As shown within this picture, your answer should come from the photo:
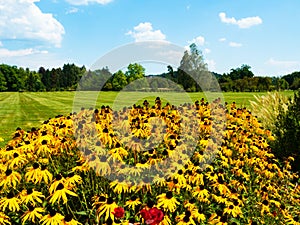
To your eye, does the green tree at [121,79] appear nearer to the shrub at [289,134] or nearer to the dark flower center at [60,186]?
the shrub at [289,134]

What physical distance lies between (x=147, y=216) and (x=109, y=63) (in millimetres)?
3674

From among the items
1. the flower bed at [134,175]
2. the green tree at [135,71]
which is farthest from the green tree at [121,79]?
the flower bed at [134,175]

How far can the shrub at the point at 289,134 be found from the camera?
7070 millimetres

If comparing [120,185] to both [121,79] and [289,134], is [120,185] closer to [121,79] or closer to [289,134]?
[289,134]

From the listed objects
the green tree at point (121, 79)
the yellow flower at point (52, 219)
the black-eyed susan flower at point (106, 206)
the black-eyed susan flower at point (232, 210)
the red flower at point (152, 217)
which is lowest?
the black-eyed susan flower at point (232, 210)

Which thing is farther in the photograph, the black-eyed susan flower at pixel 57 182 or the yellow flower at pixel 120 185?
the yellow flower at pixel 120 185

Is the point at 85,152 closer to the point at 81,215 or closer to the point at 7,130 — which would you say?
the point at 81,215

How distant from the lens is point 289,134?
23.7 feet

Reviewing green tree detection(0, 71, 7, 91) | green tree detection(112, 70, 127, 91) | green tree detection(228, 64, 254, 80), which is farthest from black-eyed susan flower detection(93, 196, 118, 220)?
green tree detection(0, 71, 7, 91)

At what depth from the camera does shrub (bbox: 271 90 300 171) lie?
7070 mm

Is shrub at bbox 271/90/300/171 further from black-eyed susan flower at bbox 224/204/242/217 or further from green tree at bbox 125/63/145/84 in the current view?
black-eyed susan flower at bbox 224/204/242/217

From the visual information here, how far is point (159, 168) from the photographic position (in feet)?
12.4

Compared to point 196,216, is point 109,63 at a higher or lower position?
higher

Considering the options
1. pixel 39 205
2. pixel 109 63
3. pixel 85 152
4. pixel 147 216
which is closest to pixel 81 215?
pixel 39 205
